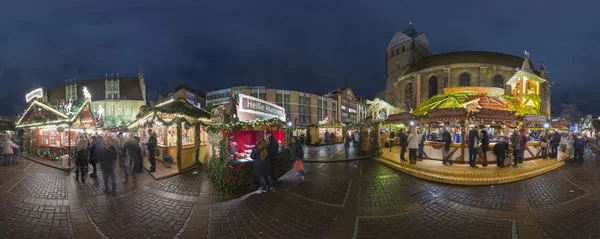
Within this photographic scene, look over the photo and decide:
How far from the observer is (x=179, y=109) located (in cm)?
989

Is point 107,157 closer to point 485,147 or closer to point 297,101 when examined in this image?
point 485,147

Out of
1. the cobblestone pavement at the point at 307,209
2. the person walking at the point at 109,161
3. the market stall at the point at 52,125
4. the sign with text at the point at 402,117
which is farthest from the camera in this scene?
the market stall at the point at 52,125

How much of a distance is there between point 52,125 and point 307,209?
52.4 feet

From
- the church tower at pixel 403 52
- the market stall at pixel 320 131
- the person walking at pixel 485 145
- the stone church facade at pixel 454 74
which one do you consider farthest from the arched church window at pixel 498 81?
the person walking at pixel 485 145

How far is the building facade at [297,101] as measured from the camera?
47506 mm

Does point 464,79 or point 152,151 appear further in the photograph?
point 464,79

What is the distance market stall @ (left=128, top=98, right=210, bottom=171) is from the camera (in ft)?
30.6

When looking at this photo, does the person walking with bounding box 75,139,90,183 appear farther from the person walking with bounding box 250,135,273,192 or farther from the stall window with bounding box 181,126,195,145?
the person walking with bounding box 250,135,273,192

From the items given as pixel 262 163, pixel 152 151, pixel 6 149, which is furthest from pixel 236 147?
pixel 6 149

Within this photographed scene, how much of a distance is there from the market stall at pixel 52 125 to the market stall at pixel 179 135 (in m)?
4.93

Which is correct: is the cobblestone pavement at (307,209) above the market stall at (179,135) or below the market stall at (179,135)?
below

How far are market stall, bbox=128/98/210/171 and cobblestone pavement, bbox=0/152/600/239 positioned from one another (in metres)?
2.19

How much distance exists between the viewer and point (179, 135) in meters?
9.34

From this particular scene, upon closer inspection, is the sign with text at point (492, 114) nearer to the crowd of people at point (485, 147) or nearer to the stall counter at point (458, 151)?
the crowd of people at point (485, 147)
